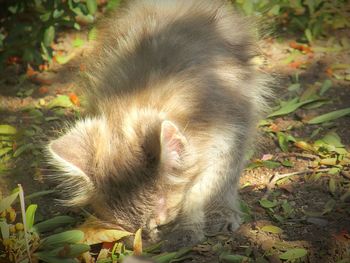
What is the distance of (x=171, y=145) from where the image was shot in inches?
132

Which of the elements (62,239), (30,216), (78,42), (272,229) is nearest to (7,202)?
(30,216)

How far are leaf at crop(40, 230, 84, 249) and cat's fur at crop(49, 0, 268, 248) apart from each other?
22 centimetres

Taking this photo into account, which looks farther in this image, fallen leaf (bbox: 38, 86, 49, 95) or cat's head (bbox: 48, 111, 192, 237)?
fallen leaf (bbox: 38, 86, 49, 95)

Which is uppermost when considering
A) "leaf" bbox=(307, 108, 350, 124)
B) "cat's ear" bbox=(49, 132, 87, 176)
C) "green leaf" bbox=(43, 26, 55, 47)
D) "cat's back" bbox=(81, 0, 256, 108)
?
"cat's back" bbox=(81, 0, 256, 108)

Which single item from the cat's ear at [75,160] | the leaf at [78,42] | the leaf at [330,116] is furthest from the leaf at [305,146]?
the leaf at [78,42]

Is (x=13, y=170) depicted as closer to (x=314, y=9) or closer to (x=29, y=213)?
(x=29, y=213)

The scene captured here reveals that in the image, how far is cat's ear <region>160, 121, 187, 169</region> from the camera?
321cm

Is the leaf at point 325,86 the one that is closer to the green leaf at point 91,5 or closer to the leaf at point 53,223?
the green leaf at point 91,5

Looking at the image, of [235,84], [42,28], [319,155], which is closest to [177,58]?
[235,84]

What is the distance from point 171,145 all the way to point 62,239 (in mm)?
1032

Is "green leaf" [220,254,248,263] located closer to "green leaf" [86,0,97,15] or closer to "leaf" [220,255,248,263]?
"leaf" [220,255,248,263]

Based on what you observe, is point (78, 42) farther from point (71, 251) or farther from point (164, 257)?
point (164, 257)

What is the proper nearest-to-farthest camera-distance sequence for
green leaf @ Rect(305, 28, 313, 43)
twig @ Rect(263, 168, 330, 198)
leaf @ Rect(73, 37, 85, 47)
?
twig @ Rect(263, 168, 330, 198) → green leaf @ Rect(305, 28, 313, 43) → leaf @ Rect(73, 37, 85, 47)

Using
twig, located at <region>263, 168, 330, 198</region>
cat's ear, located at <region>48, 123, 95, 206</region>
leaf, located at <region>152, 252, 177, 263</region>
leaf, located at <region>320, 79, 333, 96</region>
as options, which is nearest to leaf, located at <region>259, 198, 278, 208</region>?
twig, located at <region>263, 168, 330, 198</region>
